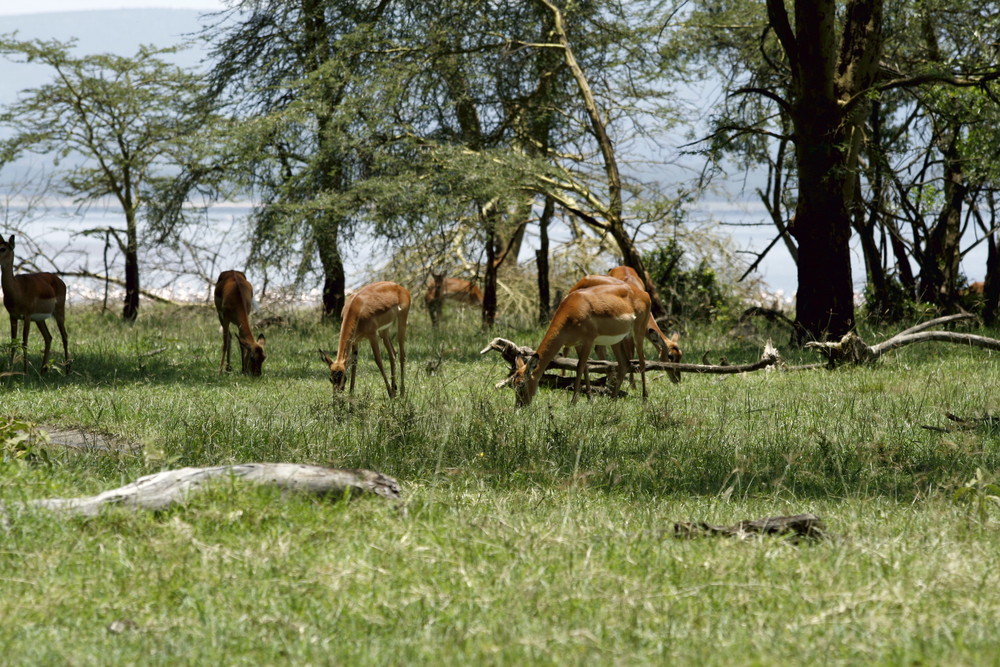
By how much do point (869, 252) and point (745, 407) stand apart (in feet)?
30.1

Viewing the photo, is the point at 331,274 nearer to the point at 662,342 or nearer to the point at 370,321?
the point at 370,321

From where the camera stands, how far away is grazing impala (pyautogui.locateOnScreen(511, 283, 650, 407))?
901cm

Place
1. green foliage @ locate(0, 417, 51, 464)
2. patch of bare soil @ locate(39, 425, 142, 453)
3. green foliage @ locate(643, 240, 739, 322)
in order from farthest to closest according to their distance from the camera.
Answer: green foliage @ locate(643, 240, 739, 322) → patch of bare soil @ locate(39, 425, 142, 453) → green foliage @ locate(0, 417, 51, 464)

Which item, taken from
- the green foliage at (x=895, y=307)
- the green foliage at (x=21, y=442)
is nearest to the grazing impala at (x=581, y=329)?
the green foliage at (x=21, y=442)

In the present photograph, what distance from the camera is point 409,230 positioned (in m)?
15.4

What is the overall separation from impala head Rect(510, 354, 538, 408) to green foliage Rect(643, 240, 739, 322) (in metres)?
9.62

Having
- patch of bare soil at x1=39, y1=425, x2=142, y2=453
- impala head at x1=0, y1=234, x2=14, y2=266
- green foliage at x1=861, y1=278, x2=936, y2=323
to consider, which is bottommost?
patch of bare soil at x1=39, y1=425, x2=142, y2=453

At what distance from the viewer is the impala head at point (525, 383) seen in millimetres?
8734

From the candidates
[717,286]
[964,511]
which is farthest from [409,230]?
[964,511]

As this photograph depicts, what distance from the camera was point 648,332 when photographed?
38.6ft

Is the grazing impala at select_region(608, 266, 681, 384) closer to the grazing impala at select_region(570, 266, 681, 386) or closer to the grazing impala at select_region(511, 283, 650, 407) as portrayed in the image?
the grazing impala at select_region(570, 266, 681, 386)

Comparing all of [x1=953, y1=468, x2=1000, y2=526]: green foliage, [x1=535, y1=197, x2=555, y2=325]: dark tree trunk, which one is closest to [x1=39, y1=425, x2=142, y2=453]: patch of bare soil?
[x1=953, y1=468, x2=1000, y2=526]: green foliage

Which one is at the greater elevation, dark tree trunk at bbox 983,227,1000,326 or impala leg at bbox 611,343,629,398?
dark tree trunk at bbox 983,227,1000,326

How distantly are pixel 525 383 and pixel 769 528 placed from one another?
4.06 metres
